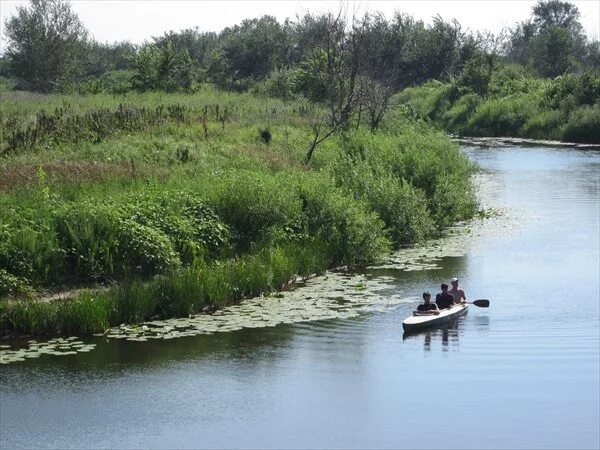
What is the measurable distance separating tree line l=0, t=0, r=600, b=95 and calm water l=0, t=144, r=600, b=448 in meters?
18.9

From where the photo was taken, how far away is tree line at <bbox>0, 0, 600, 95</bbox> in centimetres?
4390

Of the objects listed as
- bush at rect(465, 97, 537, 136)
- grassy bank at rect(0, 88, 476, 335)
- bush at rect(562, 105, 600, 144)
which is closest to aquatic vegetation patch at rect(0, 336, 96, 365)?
grassy bank at rect(0, 88, 476, 335)

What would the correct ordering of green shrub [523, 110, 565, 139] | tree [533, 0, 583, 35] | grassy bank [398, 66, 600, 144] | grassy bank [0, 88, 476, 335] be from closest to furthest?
grassy bank [0, 88, 476, 335] < grassy bank [398, 66, 600, 144] < green shrub [523, 110, 565, 139] < tree [533, 0, 583, 35]

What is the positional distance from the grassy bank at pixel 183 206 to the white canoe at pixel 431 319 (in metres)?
3.64

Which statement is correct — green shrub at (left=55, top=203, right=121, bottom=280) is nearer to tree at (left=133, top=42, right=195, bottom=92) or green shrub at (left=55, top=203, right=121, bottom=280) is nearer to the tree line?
the tree line

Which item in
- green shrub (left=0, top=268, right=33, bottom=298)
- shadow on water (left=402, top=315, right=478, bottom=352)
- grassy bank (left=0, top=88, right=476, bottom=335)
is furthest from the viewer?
grassy bank (left=0, top=88, right=476, bottom=335)

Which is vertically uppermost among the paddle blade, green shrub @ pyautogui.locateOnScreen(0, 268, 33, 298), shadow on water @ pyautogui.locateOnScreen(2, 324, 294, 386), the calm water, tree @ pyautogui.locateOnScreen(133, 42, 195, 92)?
tree @ pyautogui.locateOnScreen(133, 42, 195, 92)

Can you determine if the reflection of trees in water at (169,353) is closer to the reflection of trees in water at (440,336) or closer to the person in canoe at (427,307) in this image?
the reflection of trees in water at (440,336)

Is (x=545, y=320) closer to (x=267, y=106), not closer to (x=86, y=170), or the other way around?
(x=86, y=170)

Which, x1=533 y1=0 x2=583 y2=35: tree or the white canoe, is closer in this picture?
the white canoe

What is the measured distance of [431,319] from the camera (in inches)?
755

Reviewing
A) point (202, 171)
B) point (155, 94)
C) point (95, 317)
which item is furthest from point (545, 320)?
point (155, 94)

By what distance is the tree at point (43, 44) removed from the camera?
67.2m

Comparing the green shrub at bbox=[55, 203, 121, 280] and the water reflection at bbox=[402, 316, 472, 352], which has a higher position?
the green shrub at bbox=[55, 203, 121, 280]
